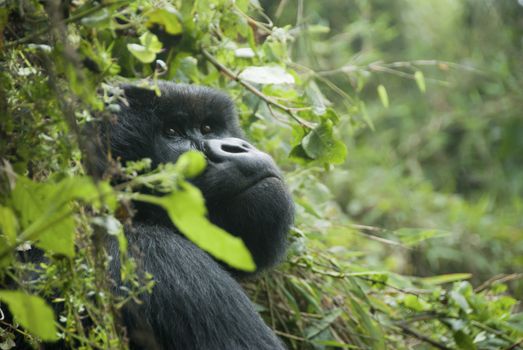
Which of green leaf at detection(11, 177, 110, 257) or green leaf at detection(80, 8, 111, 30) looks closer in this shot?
green leaf at detection(11, 177, 110, 257)

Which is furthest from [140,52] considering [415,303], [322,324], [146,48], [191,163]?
[415,303]

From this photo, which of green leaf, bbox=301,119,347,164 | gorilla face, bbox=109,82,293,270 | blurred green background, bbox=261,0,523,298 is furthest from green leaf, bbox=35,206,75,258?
blurred green background, bbox=261,0,523,298

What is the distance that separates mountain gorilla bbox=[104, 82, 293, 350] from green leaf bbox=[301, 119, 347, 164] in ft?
0.43

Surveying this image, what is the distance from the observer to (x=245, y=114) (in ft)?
8.63

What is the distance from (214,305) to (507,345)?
1167 mm

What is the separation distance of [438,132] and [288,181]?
4.02 meters

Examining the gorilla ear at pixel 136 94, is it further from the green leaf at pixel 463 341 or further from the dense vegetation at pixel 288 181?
the green leaf at pixel 463 341

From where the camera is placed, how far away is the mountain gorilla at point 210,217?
1.81 metres

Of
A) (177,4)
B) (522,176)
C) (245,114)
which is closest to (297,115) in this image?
(245,114)

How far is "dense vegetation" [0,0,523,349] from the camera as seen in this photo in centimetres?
131

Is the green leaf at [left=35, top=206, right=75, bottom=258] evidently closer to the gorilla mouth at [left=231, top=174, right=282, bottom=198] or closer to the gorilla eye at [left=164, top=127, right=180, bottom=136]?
the gorilla mouth at [left=231, top=174, right=282, bottom=198]

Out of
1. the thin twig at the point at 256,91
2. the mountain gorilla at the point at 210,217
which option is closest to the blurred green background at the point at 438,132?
the thin twig at the point at 256,91

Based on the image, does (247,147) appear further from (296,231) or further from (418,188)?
(418,188)

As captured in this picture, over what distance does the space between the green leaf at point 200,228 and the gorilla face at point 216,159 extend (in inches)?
40.4
